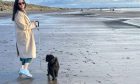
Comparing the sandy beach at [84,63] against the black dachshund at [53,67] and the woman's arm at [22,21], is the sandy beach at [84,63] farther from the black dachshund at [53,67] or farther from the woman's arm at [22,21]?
the woman's arm at [22,21]

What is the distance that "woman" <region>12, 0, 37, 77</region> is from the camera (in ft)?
36.7

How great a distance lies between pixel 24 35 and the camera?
11.3 metres

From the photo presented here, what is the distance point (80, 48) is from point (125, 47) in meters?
1.56

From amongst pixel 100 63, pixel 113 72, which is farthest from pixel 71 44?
pixel 113 72

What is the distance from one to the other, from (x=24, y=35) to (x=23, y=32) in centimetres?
7

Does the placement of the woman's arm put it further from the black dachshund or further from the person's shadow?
the person's shadow

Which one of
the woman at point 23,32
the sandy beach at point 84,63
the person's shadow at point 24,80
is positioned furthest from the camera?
the woman at point 23,32

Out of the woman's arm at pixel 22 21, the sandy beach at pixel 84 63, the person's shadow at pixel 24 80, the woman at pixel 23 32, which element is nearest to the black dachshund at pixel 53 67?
the sandy beach at pixel 84 63

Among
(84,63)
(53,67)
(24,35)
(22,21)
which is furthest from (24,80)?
(84,63)

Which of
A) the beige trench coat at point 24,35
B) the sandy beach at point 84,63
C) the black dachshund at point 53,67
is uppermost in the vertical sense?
the beige trench coat at point 24,35

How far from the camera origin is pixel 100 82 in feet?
34.6

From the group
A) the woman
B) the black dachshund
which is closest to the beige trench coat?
the woman

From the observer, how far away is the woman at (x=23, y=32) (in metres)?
11.2

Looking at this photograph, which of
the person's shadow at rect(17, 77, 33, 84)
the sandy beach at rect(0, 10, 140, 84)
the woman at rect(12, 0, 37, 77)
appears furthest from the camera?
the woman at rect(12, 0, 37, 77)
